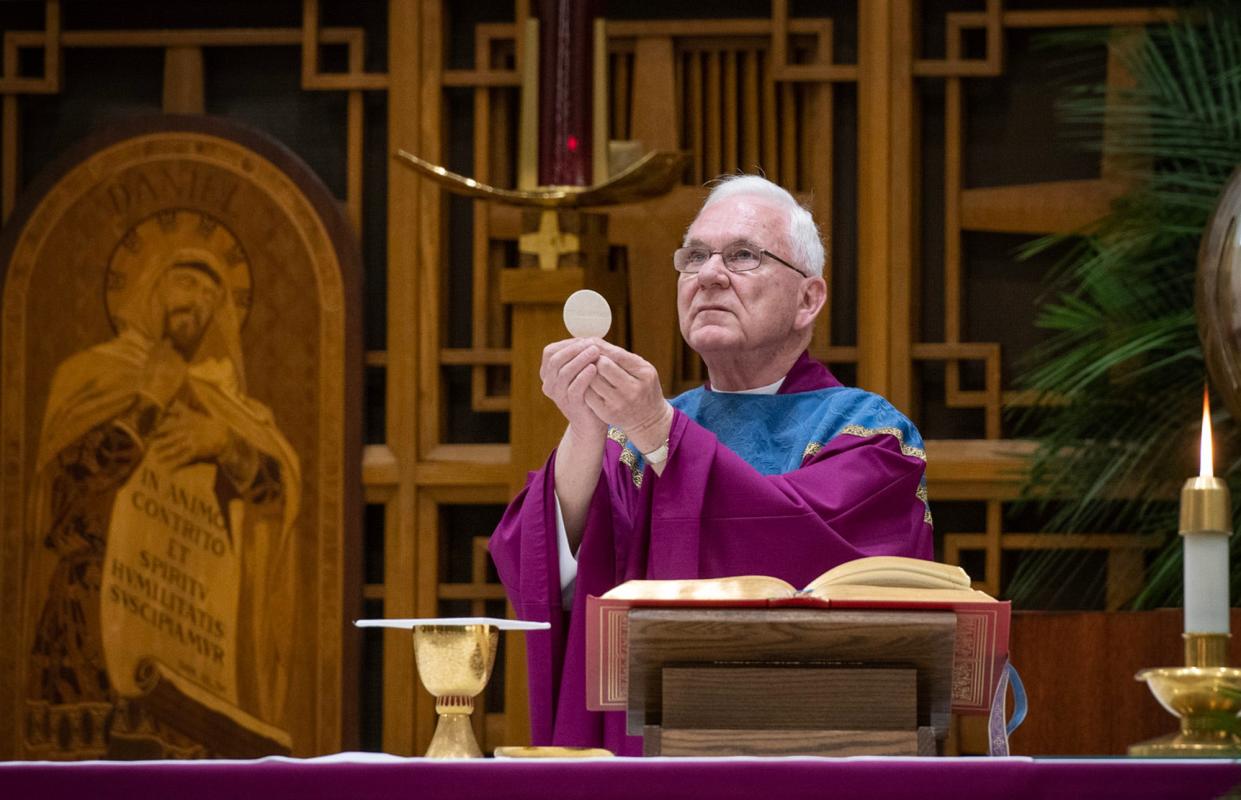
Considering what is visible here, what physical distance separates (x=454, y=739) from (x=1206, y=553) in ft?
2.92

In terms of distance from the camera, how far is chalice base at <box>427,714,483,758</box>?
218 centimetres

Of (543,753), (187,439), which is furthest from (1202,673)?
(187,439)

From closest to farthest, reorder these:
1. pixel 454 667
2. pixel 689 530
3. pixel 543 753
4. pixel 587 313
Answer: pixel 543 753 < pixel 454 667 < pixel 587 313 < pixel 689 530

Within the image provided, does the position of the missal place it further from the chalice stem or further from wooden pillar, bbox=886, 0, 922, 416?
wooden pillar, bbox=886, 0, 922, 416

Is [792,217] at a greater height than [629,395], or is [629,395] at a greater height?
[792,217]

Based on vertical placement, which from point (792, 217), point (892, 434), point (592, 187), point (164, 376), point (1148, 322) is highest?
point (592, 187)

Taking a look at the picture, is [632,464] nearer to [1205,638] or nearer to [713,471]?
[713,471]

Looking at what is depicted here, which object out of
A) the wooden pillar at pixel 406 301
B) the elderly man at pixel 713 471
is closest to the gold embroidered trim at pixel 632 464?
the elderly man at pixel 713 471

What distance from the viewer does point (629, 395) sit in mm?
2807

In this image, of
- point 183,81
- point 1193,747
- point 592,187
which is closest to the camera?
point 1193,747

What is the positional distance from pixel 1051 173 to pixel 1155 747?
2.96 m

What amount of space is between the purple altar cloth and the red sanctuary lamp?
0.83 feet

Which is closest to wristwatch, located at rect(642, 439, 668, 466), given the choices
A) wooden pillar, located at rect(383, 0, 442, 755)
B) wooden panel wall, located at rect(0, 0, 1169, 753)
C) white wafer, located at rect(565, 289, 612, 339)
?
white wafer, located at rect(565, 289, 612, 339)

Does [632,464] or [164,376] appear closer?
[632,464]
